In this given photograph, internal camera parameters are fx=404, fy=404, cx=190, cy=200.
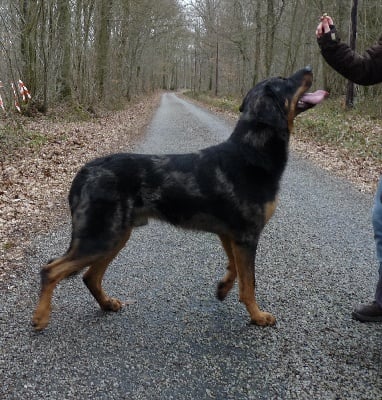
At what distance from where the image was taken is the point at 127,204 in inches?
139

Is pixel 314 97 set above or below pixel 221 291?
above

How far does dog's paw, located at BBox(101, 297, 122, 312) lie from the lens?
388cm

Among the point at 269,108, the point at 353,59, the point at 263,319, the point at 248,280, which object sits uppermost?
the point at 353,59

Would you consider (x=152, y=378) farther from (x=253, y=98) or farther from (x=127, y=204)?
(x=253, y=98)

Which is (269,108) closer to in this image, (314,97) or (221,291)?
(314,97)

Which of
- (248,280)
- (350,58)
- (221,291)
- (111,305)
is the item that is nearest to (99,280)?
(111,305)

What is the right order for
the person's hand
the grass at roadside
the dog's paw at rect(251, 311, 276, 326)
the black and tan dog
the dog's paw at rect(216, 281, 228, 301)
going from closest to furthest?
1. the person's hand
2. the black and tan dog
3. the dog's paw at rect(251, 311, 276, 326)
4. the dog's paw at rect(216, 281, 228, 301)
5. the grass at roadside

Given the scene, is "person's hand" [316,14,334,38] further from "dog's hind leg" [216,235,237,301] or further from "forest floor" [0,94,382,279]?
"forest floor" [0,94,382,279]

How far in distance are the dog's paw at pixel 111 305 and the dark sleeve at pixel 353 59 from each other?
293 cm

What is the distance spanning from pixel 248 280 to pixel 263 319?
387mm

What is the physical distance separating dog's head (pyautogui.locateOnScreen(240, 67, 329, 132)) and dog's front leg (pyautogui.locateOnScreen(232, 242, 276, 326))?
1138 mm

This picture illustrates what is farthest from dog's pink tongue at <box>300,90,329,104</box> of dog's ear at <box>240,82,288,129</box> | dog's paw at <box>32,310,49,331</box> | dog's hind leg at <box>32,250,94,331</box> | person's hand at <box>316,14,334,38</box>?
dog's paw at <box>32,310,49,331</box>

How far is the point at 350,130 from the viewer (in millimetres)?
15016

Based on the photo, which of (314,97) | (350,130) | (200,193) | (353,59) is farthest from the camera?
(350,130)
